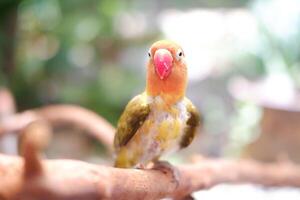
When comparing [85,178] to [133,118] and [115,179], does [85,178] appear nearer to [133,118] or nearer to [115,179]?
[115,179]

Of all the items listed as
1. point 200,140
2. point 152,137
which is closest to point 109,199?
point 152,137

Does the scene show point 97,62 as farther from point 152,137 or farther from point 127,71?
point 152,137

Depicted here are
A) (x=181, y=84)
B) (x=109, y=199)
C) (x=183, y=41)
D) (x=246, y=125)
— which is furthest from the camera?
(x=183, y=41)

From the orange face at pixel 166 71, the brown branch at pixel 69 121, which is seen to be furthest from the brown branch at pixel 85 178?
the brown branch at pixel 69 121

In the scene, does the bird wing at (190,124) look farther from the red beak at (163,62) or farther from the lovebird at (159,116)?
the red beak at (163,62)

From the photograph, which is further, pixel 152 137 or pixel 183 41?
pixel 183 41

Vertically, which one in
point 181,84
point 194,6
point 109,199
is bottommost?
point 109,199
